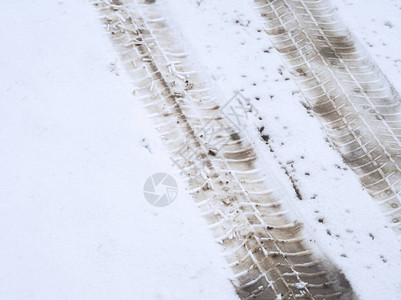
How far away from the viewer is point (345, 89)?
333 cm

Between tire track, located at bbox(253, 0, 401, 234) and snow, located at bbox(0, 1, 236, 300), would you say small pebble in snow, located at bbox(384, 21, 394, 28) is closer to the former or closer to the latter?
tire track, located at bbox(253, 0, 401, 234)

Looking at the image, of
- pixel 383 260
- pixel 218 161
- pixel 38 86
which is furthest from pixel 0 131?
pixel 383 260

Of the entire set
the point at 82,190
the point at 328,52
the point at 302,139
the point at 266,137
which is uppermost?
the point at 328,52

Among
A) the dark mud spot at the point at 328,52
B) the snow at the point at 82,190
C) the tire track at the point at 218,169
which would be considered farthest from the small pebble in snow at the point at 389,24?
the snow at the point at 82,190

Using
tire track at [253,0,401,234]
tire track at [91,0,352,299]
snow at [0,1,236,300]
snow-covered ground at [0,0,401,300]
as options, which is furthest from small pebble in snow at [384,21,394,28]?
snow at [0,1,236,300]

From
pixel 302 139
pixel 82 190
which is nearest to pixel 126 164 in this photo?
pixel 82 190

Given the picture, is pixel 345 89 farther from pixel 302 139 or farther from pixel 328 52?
pixel 302 139

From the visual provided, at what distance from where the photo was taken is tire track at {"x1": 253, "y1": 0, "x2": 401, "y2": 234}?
2.94 m

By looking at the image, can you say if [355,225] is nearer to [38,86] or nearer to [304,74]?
[304,74]

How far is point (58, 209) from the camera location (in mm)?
2736

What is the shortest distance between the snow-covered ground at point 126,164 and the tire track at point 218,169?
0.10 m

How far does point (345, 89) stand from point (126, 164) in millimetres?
1943

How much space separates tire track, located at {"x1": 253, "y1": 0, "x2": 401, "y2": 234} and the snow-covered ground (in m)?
0.12

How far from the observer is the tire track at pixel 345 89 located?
2944 mm
